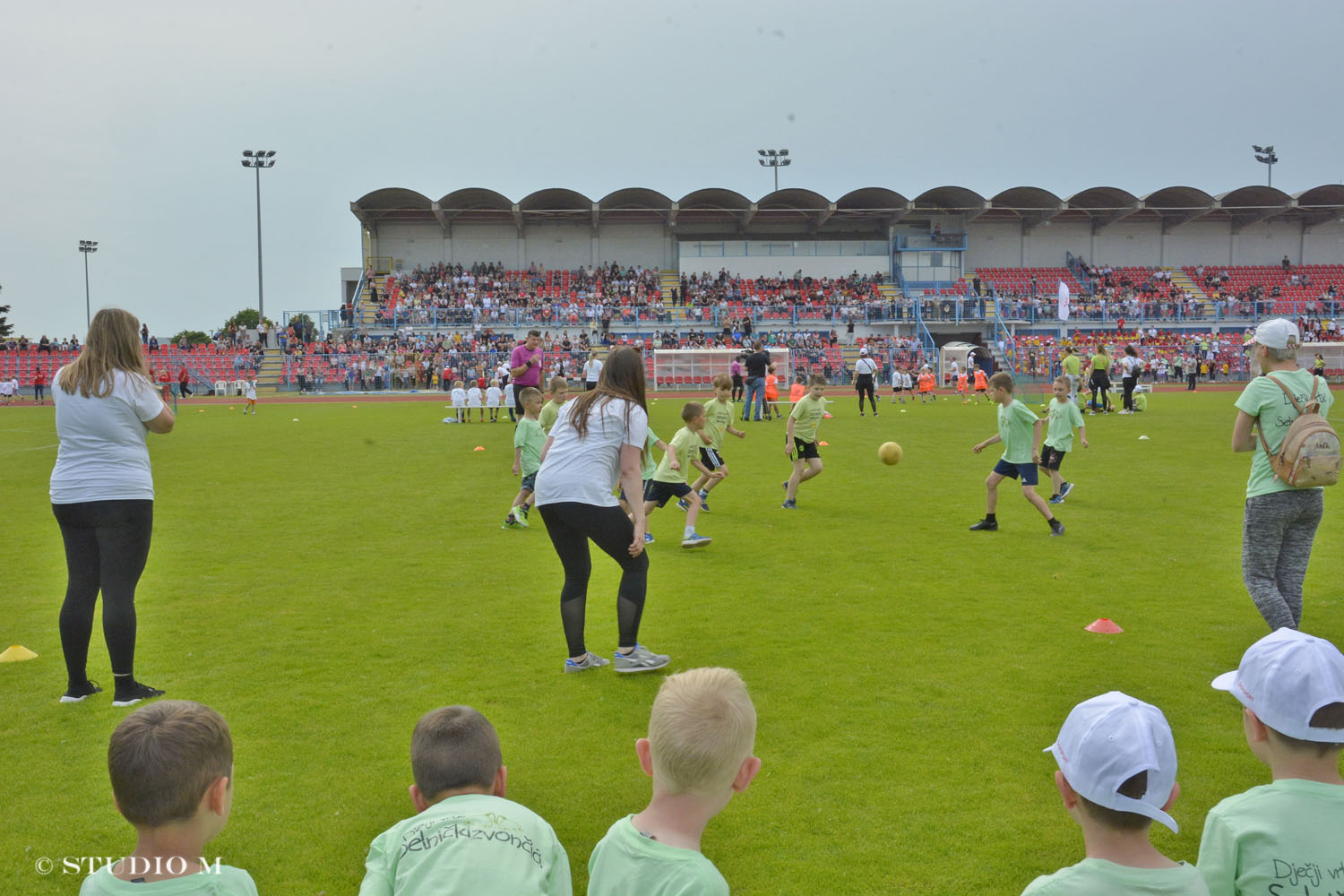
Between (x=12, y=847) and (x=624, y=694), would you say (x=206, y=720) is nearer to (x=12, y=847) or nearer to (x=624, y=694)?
(x=12, y=847)

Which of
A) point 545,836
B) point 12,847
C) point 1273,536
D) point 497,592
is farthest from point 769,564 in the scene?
point 545,836

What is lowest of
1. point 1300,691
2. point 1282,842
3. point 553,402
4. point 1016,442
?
point 1282,842

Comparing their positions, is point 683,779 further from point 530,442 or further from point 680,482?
point 530,442

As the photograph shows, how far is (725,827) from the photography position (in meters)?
4.15

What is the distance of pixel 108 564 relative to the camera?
5.24m

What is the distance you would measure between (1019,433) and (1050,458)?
2.56m

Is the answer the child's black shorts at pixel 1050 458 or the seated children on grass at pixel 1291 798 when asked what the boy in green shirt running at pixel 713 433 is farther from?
the seated children on grass at pixel 1291 798

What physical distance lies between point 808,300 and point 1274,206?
29462mm

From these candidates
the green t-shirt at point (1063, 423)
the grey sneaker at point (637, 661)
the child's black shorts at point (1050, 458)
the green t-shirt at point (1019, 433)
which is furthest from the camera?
the child's black shorts at point (1050, 458)

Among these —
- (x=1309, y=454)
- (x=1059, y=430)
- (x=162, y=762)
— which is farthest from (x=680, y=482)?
Answer: (x=162, y=762)

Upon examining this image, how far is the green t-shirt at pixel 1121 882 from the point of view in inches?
87.2

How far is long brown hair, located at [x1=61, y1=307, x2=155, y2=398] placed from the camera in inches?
204

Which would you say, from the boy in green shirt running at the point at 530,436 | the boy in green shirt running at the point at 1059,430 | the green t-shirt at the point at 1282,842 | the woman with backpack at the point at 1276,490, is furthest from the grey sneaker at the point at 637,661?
the boy in green shirt running at the point at 1059,430

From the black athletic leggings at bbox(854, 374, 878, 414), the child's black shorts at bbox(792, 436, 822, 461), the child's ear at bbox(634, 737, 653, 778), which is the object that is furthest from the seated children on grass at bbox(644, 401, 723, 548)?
the black athletic leggings at bbox(854, 374, 878, 414)
